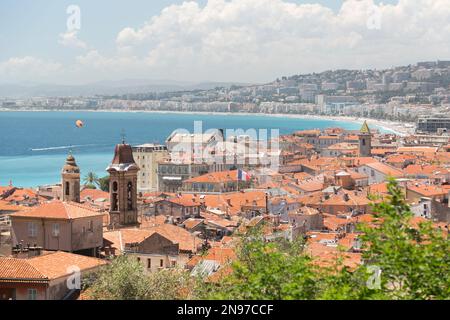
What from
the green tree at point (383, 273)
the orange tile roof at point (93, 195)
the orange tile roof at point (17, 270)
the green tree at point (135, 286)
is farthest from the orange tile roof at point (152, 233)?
the orange tile roof at point (93, 195)

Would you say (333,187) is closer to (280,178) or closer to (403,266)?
(280,178)

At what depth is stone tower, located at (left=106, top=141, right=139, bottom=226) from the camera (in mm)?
23672

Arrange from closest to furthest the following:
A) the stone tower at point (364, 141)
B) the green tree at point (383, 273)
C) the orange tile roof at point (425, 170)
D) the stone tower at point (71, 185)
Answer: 1. the green tree at point (383, 273)
2. the stone tower at point (71, 185)
3. the orange tile roof at point (425, 170)
4. the stone tower at point (364, 141)

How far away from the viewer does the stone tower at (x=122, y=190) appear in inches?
932

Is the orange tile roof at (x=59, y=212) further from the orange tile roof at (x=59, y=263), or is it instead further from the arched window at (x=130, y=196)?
the arched window at (x=130, y=196)

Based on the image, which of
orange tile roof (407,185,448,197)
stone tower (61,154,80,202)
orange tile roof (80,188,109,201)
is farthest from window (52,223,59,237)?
orange tile roof (80,188,109,201)

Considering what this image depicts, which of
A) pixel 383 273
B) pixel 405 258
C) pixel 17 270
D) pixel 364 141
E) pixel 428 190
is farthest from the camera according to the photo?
pixel 364 141

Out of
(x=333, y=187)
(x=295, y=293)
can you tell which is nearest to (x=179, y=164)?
(x=333, y=187)

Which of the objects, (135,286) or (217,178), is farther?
(217,178)

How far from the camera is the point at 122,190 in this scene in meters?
23.8

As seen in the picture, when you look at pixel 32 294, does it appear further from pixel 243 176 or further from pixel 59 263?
pixel 243 176

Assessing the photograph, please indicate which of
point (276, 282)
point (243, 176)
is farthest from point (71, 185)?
point (243, 176)

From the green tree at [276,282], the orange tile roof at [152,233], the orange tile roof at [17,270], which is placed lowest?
the orange tile roof at [152,233]
